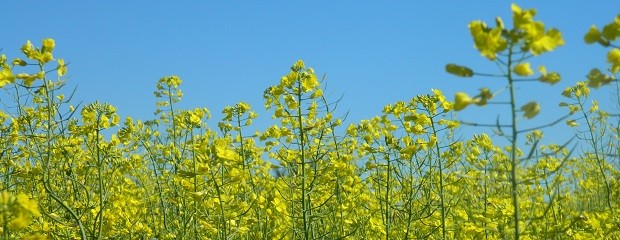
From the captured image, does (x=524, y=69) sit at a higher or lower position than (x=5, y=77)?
lower

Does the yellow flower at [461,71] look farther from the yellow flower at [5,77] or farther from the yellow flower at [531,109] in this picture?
the yellow flower at [5,77]

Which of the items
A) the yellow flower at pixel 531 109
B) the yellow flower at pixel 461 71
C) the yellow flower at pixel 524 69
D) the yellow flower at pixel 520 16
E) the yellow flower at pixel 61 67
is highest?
the yellow flower at pixel 61 67

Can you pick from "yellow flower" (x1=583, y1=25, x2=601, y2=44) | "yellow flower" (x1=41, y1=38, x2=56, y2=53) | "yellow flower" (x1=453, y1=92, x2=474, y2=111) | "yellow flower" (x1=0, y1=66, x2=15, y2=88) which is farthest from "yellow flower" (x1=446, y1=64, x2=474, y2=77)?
"yellow flower" (x1=41, y1=38, x2=56, y2=53)

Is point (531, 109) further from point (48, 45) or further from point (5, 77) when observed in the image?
point (48, 45)

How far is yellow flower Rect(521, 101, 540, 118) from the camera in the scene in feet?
6.40

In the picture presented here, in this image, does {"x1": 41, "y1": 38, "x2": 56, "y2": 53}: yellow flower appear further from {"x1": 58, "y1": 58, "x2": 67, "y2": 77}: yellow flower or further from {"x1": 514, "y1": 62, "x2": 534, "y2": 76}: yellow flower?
{"x1": 514, "y1": 62, "x2": 534, "y2": 76}: yellow flower

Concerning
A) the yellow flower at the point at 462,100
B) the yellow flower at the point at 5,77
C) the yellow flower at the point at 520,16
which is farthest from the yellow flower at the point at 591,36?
the yellow flower at the point at 5,77

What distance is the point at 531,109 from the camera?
1.95m

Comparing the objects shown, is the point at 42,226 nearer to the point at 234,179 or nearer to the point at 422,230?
the point at 234,179

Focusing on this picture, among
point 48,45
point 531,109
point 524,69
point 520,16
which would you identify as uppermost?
point 48,45

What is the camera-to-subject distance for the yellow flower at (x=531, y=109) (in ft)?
6.40

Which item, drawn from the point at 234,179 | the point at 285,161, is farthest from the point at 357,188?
the point at 234,179

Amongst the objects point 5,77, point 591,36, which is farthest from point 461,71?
point 5,77

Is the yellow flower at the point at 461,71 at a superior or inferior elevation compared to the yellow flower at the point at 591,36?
inferior
